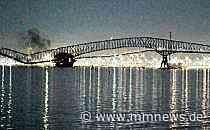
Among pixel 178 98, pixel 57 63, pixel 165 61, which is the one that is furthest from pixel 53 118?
pixel 57 63

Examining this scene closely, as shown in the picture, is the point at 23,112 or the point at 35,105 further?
the point at 35,105

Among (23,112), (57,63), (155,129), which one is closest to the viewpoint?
(155,129)

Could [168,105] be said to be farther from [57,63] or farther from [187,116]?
[57,63]

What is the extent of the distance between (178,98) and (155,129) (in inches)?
650

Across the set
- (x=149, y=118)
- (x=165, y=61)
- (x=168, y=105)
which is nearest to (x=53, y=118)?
(x=149, y=118)

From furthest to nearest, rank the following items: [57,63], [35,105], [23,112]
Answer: [57,63]
[35,105]
[23,112]

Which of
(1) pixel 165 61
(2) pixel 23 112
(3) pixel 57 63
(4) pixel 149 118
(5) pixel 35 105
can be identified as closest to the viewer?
(4) pixel 149 118

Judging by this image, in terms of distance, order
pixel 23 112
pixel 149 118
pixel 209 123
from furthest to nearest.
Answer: pixel 23 112 → pixel 149 118 → pixel 209 123

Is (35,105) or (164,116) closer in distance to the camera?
(164,116)

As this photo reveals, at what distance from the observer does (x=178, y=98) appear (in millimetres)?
38875

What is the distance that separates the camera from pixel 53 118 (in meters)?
26.1

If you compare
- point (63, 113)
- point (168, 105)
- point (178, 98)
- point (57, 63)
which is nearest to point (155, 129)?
point (63, 113)

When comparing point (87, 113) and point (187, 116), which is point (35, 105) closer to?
point (87, 113)

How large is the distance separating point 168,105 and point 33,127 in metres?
12.4
